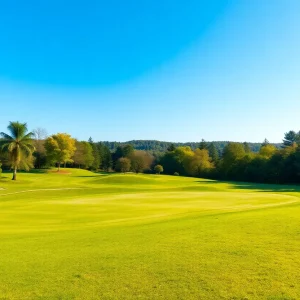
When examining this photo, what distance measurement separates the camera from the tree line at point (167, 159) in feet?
165

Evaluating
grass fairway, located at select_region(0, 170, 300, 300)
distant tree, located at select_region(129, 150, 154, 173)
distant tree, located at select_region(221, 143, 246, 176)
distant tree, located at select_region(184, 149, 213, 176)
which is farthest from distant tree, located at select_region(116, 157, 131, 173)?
grass fairway, located at select_region(0, 170, 300, 300)

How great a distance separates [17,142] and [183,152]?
60598 millimetres

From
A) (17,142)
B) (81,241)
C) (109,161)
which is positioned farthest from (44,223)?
(109,161)

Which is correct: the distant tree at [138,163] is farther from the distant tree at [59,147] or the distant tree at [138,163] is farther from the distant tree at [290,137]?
the distant tree at [290,137]

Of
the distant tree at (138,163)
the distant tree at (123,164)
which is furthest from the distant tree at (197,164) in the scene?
the distant tree at (123,164)

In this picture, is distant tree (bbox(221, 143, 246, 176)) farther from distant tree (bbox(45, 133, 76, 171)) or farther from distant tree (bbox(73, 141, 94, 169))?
distant tree (bbox(73, 141, 94, 169))

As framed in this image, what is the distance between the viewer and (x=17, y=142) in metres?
49.7

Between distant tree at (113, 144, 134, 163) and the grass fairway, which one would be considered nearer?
the grass fairway

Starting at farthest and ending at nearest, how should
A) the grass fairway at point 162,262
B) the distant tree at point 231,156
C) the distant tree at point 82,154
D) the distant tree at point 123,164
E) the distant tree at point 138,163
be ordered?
the distant tree at point 138,163 < the distant tree at point 82,154 < the distant tree at point 123,164 < the distant tree at point 231,156 < the grass fairway at point 162,262

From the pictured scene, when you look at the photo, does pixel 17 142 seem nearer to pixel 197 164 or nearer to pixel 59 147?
pixel 59 147

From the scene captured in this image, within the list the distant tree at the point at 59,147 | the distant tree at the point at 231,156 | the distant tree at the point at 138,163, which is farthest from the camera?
the distant tree at the point at 138,163

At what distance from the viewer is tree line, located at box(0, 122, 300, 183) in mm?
50247

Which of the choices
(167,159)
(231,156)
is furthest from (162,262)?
(167,159)

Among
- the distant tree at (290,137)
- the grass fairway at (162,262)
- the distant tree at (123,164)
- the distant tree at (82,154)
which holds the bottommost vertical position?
the grass fairway at (162,262)
